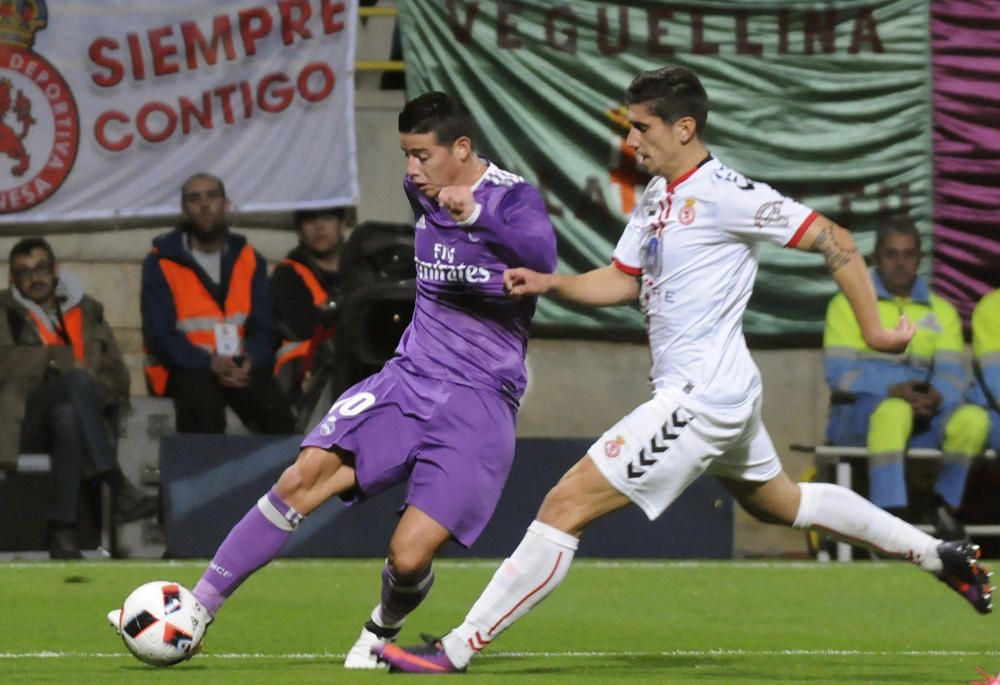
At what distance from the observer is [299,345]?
12.9 m

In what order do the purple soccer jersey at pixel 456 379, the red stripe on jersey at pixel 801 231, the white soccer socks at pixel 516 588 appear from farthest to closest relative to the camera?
the purple soccer jersey at pixel 456 379 → the red stripe on jersey at pixel 801 231 → the white soccer socks at pixel 516 588

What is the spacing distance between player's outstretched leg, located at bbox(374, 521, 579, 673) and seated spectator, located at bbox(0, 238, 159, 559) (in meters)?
5.50

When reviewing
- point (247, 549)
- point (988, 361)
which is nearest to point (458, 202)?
point (247, 549)

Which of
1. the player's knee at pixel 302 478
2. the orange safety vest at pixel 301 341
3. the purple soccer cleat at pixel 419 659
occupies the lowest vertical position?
the orange safety vest at pixel 301 341

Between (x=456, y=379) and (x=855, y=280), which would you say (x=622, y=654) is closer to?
(x=456, y=379)

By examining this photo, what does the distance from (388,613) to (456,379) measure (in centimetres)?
80

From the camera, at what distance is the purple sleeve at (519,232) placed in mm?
6996

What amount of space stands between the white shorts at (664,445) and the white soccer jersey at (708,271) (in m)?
0.05

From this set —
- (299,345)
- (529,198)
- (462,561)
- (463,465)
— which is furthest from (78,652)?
(299,345)

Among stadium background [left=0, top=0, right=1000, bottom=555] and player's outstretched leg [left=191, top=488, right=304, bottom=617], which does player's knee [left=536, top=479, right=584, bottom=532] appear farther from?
stadium background [left=0, top=0, right=1000, bottom=555]

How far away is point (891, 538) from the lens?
7145 mm

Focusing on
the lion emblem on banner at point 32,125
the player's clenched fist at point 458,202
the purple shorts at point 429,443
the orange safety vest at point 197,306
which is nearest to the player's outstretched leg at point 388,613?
the purple shorts at point 429,443

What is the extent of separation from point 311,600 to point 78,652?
225cm

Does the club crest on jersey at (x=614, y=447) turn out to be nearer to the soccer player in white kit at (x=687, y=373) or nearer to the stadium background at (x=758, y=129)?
the soccer player in white kit at (x=687, y=373)
